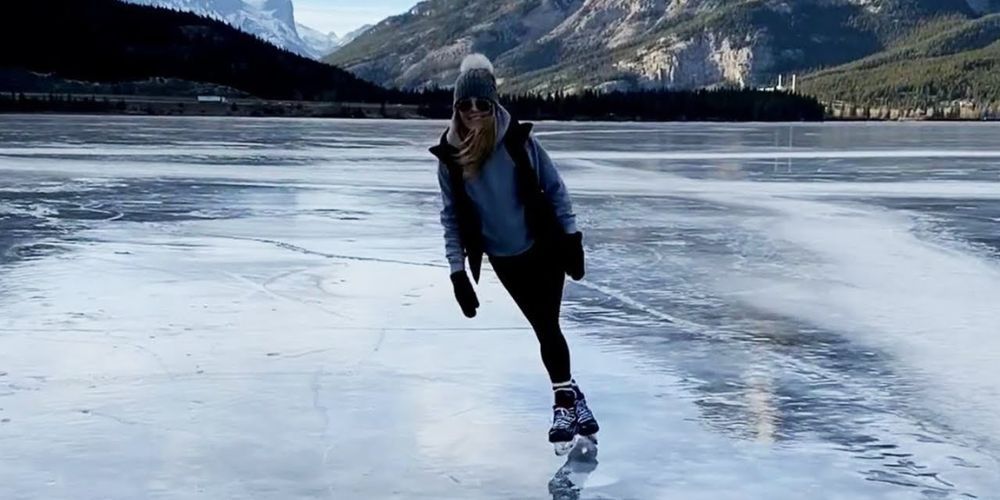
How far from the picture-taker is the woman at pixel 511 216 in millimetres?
4781

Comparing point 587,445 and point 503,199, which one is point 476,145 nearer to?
point 503,199

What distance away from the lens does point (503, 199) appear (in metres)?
4.96

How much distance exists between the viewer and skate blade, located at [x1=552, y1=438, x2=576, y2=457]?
493 cm

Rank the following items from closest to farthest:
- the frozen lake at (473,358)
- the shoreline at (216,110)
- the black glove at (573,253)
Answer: the frozen lake at (473,358)
the black glove at (573,253)
the shoreline at (216,110)

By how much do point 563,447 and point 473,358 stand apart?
1701mm

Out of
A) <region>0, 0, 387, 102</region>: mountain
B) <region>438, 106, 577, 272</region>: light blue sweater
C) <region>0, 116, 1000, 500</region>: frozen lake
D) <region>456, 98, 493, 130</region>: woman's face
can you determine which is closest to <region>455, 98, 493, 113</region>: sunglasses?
<region>456, 98, 493, 130</region>: woman's face

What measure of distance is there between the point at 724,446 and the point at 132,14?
152m

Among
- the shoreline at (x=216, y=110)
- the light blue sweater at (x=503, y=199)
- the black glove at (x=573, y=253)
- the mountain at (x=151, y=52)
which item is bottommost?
the shoreline at (x=216, y=110)

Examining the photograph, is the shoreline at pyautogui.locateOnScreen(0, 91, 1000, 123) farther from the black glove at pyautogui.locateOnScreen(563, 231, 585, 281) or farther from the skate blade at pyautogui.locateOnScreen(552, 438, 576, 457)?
the skate blade at pyautogui.locateOnScreen(552, 438, 576, 457)

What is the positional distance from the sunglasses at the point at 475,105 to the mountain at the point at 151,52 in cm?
10882

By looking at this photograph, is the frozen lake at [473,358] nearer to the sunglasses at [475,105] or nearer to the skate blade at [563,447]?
the skate blade at [563,447]

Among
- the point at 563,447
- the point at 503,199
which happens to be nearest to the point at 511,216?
the point at 503,199

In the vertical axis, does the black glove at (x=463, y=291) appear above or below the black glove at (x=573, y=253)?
below

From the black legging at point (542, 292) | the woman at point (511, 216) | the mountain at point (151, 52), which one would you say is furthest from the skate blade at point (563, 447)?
the mountain at point (151, 52)
